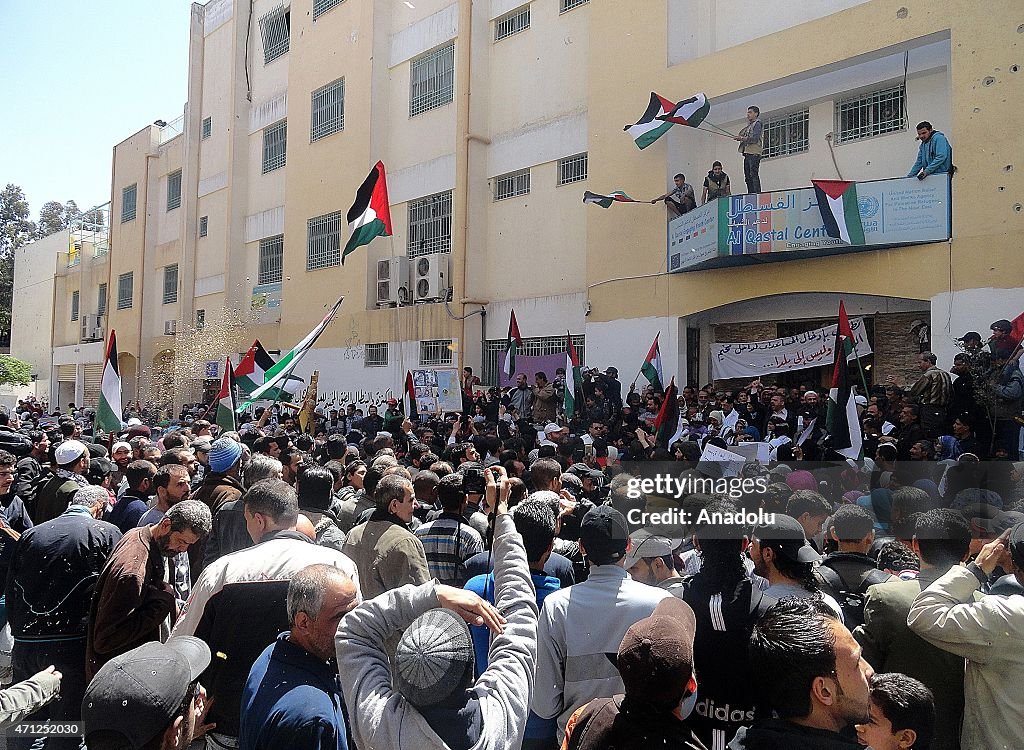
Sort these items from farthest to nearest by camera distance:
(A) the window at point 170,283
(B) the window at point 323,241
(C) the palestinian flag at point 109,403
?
(A) the window at point 170,283
(B) the window at point 323,241
(C) the palestinian flag at point 109,403

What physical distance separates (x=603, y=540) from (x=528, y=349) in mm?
13966

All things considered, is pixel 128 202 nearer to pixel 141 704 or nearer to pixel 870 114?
pixel 870 114

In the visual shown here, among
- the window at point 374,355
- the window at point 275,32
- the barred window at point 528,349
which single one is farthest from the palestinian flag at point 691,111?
the window at point 275,32

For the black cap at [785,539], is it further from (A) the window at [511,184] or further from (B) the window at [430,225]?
(B) the window at [430,225]

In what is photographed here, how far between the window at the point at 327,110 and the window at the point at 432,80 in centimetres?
236

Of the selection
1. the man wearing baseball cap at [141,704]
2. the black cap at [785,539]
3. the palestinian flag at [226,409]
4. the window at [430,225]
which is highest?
the window at [430,225]

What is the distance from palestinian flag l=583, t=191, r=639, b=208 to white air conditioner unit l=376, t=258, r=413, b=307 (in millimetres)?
6291

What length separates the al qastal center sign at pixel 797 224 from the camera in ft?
36.3

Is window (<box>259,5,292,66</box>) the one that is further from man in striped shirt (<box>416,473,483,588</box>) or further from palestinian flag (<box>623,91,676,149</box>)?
man in striped shirt (<box>416,473,483,588</box>)

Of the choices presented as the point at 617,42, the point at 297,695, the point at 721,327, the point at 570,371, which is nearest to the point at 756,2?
the point at 617,42

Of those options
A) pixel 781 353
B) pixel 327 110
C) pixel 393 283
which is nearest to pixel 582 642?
pixel 781 353

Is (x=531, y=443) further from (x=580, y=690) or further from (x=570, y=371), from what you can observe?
(x=580, y=690)

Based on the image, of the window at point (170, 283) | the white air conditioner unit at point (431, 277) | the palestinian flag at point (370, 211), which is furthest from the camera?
the window at point (170, 283)

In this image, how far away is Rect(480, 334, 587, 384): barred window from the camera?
16047 millimetres
